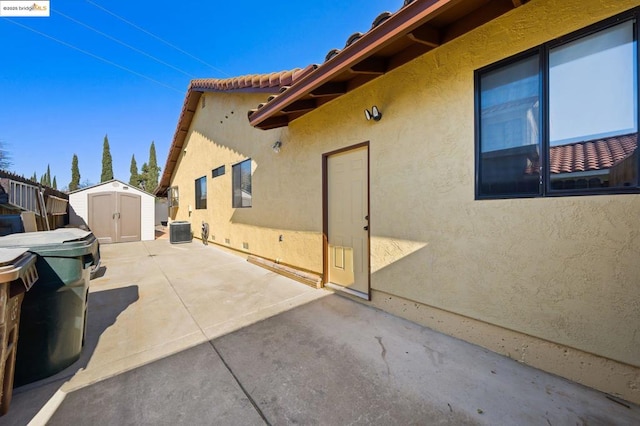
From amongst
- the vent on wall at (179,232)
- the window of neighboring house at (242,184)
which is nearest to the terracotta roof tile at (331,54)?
the window of neighboring house at (242,184)

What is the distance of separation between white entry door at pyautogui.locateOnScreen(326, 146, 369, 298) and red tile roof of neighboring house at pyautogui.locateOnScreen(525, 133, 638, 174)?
2277 mm

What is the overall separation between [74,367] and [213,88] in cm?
886

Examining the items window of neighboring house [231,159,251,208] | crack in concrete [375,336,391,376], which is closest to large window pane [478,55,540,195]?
crack in concrete [375,336,391,376]

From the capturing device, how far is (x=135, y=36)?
9508 mm

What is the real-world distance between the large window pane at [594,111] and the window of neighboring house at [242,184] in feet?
22.1

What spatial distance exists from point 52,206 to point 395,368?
12571 mm

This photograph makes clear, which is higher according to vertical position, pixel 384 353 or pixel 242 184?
pixel 242 184

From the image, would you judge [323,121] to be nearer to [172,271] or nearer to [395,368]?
[395,368]

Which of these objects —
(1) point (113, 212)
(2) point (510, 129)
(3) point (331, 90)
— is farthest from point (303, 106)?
(1) point (113, 212)

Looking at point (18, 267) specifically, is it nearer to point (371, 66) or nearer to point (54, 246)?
point (54, 246)

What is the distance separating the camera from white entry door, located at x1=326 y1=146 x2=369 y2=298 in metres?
4.26

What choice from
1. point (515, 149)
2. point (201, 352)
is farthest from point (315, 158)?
point (201, 352)

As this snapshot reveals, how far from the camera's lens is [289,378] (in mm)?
2371

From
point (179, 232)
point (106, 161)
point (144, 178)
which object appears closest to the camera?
point (179, 232)
